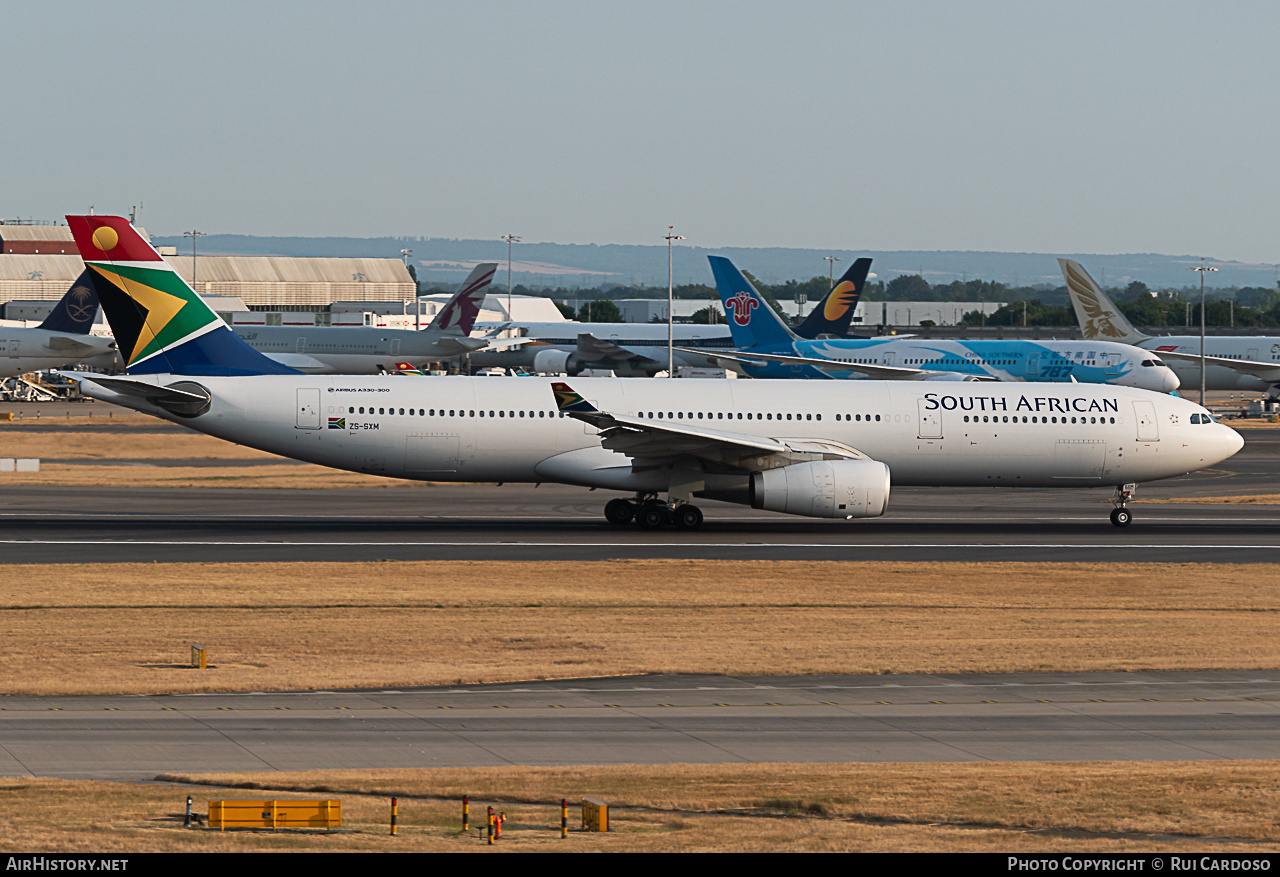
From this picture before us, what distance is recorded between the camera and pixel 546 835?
40.9 feet

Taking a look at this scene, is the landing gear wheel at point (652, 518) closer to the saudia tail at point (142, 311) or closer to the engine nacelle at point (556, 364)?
the saudia tail at point (142, 311)

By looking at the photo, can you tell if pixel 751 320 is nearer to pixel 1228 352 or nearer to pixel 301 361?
pixel 1228 352

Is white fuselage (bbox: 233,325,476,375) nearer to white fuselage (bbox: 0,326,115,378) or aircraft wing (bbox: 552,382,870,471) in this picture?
white fuselage (bbox: 0,326,115,378)

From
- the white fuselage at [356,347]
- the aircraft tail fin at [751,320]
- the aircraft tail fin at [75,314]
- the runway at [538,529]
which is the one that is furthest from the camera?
the white fuselage at [356,347]

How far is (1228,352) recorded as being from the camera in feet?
317

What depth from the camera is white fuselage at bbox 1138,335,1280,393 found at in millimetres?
96250

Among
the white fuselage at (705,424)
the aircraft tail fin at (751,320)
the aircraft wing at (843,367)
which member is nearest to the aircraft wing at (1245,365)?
the aircraft wing at (843,367)

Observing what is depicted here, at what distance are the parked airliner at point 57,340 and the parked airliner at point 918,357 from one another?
1588 inches

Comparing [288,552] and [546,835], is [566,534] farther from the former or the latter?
[546,835]

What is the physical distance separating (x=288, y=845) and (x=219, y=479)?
135 feet

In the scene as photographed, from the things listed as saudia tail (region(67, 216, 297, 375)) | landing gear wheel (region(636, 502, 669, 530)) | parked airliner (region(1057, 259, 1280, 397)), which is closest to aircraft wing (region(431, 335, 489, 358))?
parked airliner (region(1057, 259, 1280, 397))

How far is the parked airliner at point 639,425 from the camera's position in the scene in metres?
36.0

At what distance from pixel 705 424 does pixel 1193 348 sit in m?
70.2

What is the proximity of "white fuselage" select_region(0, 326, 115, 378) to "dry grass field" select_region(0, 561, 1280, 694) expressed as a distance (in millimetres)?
67685
